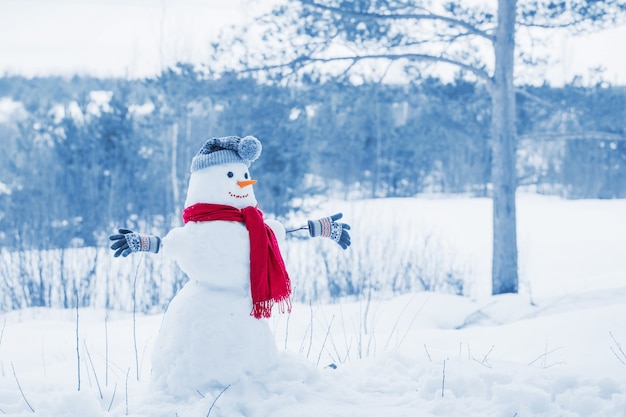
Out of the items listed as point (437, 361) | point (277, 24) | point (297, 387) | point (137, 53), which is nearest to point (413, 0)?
point (277, 24)

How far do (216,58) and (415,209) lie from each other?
365 inches

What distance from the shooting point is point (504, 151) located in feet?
18.5

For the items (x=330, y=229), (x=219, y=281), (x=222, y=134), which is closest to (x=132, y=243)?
(x=219, y=281)

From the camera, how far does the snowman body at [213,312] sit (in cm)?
213

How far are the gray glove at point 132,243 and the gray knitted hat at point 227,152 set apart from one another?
0.34 metres

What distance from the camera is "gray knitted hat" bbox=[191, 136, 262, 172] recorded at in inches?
89.7

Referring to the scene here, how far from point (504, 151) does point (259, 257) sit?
413 cm

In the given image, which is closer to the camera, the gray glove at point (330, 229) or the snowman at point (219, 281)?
the snowman at point (219, 281)

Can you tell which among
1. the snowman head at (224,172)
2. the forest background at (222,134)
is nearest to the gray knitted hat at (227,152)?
the snowman head at (224,172)

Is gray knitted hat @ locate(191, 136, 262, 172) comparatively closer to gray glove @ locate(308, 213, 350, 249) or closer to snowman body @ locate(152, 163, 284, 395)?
snowman body @ locate(152, 163, 284, 395)

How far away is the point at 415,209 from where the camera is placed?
14.4m

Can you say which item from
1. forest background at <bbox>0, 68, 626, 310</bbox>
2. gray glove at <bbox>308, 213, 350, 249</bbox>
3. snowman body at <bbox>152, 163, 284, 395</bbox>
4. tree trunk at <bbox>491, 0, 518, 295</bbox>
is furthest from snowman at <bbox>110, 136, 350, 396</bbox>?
tree trunk at <bbox>491, 0, 518, 295</bbox>

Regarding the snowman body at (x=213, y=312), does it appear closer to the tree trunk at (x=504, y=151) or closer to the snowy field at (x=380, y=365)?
the snowy field at (x=380, y=365)

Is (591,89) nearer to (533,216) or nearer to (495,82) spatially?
(495,82)
